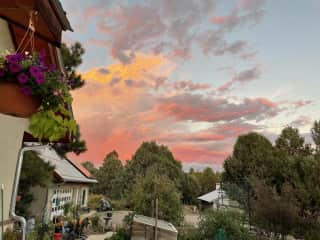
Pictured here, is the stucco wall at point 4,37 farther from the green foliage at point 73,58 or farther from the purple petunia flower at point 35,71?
the green foliage at point 73,58

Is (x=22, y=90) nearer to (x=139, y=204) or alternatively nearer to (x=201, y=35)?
(x=201, y=35)

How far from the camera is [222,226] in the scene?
→ 10539 mm

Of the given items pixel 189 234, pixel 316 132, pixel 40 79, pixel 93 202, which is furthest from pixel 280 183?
pixel 40 79

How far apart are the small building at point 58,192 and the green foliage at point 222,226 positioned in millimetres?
6110

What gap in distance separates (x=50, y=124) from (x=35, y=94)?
0.83ft

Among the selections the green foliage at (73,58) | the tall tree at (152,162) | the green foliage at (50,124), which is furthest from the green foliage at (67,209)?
the tall tree at (152,162)

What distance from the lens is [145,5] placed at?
9609mm

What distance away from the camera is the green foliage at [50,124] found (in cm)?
206

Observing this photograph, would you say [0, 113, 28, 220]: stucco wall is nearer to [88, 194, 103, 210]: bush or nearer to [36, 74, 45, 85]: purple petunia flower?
[36, 74, 45, 85]: purple petunia flower

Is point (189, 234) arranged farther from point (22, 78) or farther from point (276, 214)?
point (22, 78)

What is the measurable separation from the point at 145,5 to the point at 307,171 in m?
12.3

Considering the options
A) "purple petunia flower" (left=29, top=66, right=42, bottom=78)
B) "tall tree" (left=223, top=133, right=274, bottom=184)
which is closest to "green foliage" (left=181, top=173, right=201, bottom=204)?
"tall tree" (left=223, top=133, right=274, bottom=184)

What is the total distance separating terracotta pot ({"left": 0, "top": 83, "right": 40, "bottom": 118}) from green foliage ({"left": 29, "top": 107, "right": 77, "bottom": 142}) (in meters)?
0.10

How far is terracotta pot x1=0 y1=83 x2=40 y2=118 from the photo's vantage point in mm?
1909
